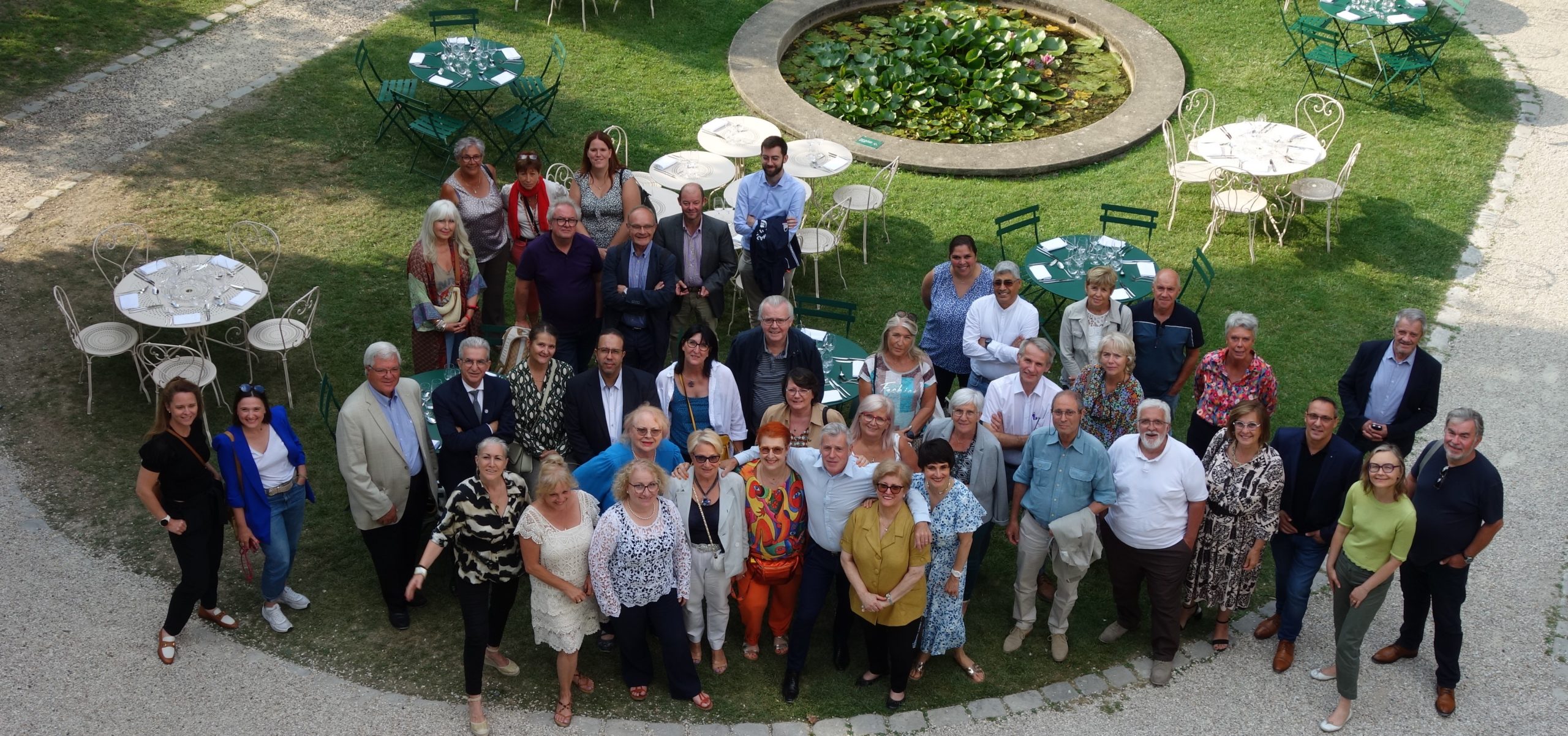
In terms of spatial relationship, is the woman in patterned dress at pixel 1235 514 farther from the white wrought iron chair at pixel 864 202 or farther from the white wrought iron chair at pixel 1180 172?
the white wrought iron chair at pixel 1180 172

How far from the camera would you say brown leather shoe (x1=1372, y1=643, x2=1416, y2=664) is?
23.4 feet

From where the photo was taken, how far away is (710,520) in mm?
6539

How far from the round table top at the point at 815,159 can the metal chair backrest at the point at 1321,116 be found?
16.0 feet

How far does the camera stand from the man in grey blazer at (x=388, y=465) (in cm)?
678

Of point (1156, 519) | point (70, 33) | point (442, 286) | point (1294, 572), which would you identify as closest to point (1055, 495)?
point (1156, 519)

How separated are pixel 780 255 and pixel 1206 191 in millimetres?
5292

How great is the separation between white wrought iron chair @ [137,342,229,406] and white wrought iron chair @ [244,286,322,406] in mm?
383

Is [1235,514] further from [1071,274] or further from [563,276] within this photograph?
[563,276]

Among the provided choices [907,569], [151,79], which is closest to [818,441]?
[907,569]

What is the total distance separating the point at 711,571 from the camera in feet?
21.9

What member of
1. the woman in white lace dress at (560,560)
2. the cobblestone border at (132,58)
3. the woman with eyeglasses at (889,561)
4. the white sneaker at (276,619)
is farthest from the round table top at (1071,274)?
the cobblestone border at (132,58)

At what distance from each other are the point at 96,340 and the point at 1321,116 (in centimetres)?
1184

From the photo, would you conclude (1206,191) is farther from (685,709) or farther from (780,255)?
(685,709)

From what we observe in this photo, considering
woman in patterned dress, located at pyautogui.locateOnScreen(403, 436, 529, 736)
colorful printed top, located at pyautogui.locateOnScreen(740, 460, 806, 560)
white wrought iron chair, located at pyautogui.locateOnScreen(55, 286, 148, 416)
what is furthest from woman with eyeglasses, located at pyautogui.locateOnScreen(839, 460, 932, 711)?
white wrought iron chair, located at pyautogui.locateOnScreen(55, 286, 148, 416)
